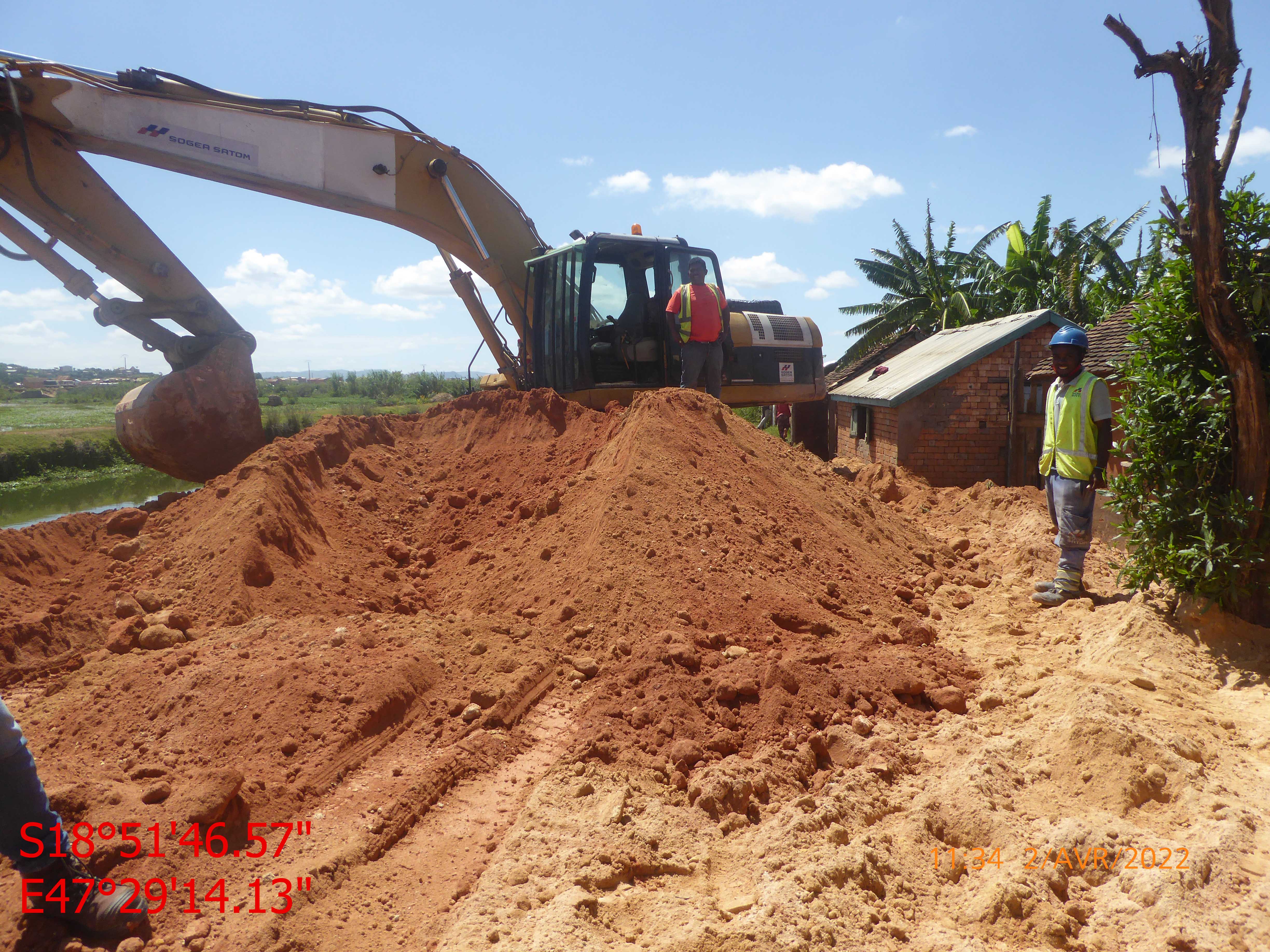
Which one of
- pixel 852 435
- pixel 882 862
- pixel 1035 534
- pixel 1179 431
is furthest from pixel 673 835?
pixel 852 435

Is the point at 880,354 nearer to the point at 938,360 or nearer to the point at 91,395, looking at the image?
the point at 938,360

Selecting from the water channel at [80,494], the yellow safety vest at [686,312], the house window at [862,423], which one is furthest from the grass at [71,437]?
the house window at [862,423]

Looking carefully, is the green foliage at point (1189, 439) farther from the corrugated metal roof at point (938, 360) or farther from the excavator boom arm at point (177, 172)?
the excavator boom arm at point (177, 172)

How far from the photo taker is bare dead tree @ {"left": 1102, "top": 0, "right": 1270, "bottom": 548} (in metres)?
3.74

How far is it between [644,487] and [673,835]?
2.89 metres

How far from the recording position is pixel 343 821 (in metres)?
3.06

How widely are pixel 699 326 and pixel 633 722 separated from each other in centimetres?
488

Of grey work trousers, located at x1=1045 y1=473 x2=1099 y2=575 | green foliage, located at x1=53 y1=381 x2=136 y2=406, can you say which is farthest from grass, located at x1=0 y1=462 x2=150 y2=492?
grey work trousers, located at x1=1045 y1=473 x2=1099 y2=575

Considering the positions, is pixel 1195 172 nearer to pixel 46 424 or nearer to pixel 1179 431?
pixel 1179 431

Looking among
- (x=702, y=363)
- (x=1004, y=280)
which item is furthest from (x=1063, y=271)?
(x=702, y=363)

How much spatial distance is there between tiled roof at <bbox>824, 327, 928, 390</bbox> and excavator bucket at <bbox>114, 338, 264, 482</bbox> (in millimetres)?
15336

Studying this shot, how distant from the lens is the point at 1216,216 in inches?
152

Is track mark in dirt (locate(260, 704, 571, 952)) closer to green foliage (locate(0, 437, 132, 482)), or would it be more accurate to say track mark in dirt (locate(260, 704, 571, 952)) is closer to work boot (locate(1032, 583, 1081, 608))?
work boot (locate(1032, 583, 1081, 608))

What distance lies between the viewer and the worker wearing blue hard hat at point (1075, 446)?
4992 mm
